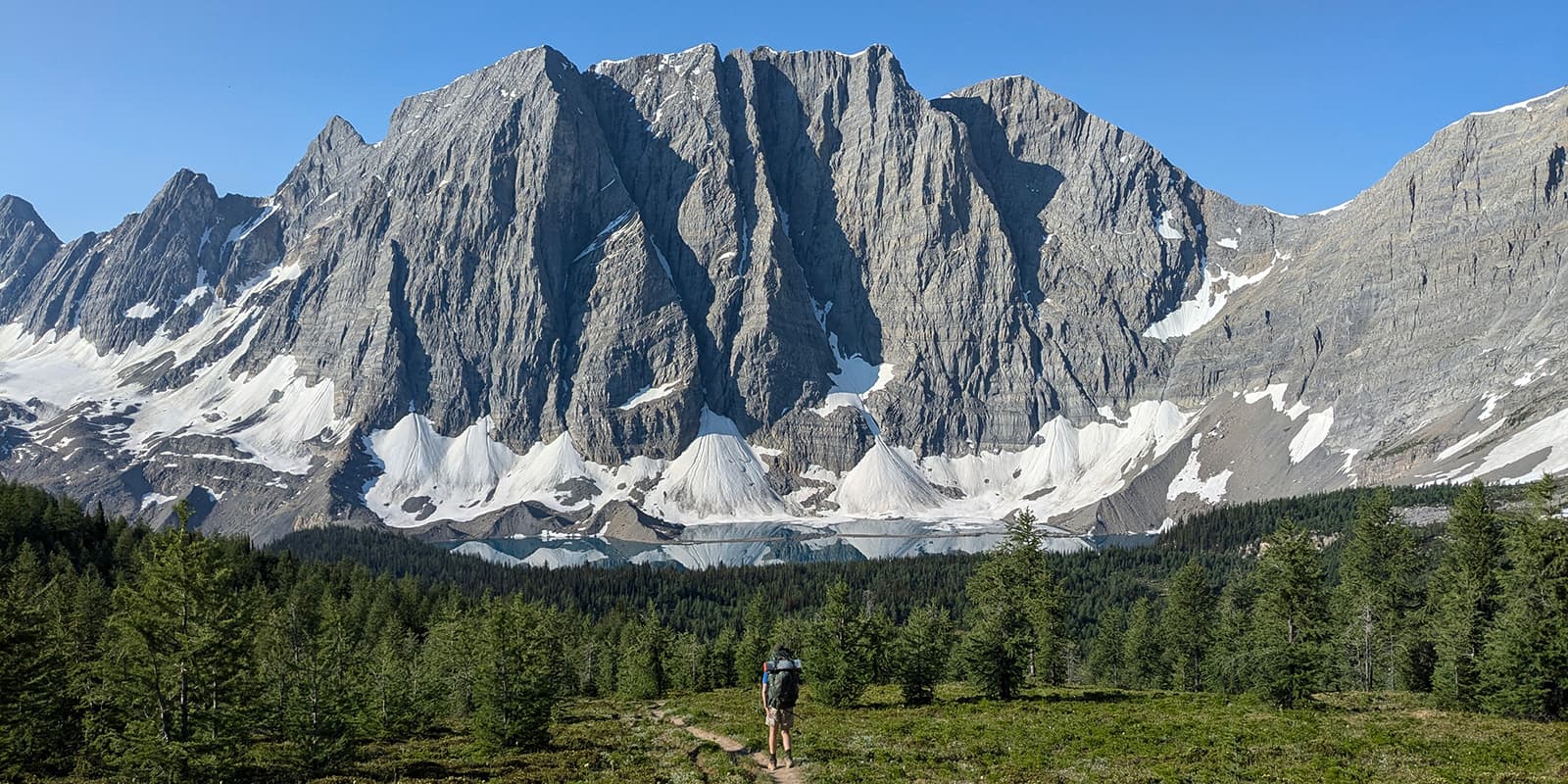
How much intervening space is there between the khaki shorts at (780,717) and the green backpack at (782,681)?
317 millimetres

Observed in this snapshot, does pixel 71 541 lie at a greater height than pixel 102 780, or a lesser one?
greater

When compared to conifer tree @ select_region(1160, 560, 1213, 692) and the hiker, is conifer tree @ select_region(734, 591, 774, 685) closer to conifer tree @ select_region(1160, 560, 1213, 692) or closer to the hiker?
conifer tree @ select_region(1160, 560, 1213, 692)

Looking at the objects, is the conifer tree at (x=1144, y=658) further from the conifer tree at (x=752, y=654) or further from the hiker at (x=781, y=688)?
the hiker at (x=781, y=688)

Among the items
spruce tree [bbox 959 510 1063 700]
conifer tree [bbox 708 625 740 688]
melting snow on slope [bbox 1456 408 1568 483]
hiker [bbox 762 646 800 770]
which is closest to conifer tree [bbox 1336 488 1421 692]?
spruce tree [bbox 959 510 1063 700]

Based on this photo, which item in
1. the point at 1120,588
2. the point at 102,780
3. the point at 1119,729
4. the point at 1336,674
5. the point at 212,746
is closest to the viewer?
the point at 212,746

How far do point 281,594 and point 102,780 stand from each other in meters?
66.1

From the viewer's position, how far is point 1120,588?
166125mm

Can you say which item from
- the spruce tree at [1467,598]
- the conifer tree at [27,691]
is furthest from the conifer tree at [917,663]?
the conifer tree at [27,691]

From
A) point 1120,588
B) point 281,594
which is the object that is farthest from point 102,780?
point 1120,588

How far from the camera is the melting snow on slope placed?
180375 millimetres

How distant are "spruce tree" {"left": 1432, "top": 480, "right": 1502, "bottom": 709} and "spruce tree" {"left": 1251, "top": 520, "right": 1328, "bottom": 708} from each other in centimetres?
474

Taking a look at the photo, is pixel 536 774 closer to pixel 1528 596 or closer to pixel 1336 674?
pixel 1528 596

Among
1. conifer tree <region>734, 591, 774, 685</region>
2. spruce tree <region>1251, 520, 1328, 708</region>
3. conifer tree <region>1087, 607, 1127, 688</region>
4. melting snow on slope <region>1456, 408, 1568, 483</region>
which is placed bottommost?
conifer tree <region>1087, 607, 1127, 688</region>

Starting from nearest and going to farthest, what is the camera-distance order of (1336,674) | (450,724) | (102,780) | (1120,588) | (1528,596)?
(102,780), (1528,596), (450,724), (1336,674), (1120,588)
